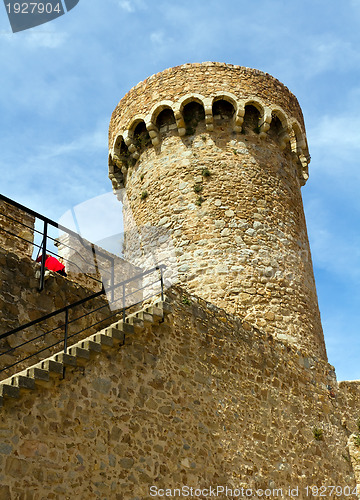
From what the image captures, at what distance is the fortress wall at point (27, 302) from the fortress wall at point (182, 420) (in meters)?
1.54

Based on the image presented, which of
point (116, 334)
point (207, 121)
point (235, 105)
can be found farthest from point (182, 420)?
point (235, 105)

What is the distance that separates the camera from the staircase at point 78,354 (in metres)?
6.85

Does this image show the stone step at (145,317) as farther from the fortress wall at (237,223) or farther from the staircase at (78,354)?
the fortress wall at (237,223)

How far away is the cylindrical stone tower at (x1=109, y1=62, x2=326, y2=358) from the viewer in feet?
39.3

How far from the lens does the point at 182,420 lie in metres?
8.77

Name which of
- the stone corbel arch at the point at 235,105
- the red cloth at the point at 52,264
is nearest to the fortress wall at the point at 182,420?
the red cloth at the point at 52,264

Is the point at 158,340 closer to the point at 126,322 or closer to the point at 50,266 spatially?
the point at 126,322

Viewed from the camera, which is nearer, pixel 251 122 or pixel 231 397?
pixel 231 397

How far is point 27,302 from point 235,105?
6.69 metres

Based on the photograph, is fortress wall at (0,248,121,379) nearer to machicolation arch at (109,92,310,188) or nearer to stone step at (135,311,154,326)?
stone step at (135,311,154,326)

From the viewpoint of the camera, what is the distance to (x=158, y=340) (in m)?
9.00

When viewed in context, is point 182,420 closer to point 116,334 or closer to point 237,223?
point 116,334

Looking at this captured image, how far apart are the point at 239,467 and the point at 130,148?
7.87 meters

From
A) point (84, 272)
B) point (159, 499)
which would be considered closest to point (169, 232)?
point (84, 272)
